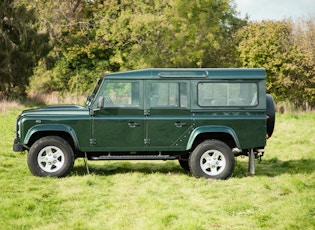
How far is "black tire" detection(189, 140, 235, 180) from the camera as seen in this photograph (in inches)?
428

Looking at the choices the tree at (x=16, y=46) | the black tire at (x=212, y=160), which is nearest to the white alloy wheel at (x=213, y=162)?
the black tire at (x=212, y=160)

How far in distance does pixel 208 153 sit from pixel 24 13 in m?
25.8

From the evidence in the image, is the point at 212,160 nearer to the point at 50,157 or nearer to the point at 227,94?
the point at 227,94

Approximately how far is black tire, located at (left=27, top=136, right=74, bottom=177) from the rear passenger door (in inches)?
61.3

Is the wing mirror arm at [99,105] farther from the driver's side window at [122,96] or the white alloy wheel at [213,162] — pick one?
the white alloy wheel at [213,162]

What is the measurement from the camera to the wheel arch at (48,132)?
1080 centimetres

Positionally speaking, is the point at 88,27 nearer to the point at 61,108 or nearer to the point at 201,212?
the point at 61,108

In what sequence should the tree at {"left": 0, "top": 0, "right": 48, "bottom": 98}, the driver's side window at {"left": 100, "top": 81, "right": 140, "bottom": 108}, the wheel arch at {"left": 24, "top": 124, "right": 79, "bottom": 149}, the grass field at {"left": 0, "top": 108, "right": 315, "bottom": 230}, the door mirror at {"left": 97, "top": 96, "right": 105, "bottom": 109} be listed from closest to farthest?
the grass field at {"left": 0, "top": 108, "right": 315, "bottom": 230} → the door mirror at {"left": 97, "top": 96, "right": 105, "bottom": 109} → the wheel arch at {"left": 24, "top": 124, "right": 79, "bottom": 149} → the driver's side window at {"left": 100, "top": 81, "right": 140, "bottom": 108} → the tree at {"left": 0, "top": 0, "right": 48, "bottom": 98}

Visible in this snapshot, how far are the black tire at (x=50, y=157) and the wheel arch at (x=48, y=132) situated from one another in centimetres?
17

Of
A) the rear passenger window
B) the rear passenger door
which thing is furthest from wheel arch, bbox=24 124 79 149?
the rear passenger window

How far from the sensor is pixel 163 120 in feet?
35.8

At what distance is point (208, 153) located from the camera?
11.0 metres

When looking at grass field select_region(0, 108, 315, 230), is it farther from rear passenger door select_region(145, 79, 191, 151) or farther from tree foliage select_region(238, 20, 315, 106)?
tree foliage select_region(238, 20, 315, 106)

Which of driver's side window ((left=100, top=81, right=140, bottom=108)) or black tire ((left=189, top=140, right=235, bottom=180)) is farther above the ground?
driver's side window ((left=100, top=81, right=140, bottom=108))
